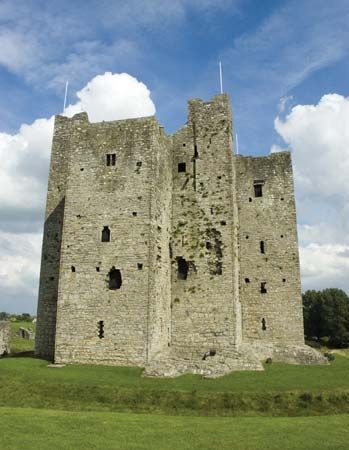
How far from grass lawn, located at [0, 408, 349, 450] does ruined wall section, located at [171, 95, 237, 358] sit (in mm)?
10546

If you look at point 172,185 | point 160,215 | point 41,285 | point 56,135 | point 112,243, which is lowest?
point 41,285

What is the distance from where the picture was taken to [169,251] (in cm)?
2761

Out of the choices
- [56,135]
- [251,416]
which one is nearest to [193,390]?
[251,416]

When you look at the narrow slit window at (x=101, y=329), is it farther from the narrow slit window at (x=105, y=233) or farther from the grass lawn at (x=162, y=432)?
the grass lawn at (x=162, y=432)

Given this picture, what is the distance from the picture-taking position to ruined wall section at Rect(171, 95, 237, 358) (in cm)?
2578

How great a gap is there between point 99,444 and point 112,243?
1437cm

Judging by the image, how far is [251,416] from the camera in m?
15.9

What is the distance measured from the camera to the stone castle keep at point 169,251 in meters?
24.1

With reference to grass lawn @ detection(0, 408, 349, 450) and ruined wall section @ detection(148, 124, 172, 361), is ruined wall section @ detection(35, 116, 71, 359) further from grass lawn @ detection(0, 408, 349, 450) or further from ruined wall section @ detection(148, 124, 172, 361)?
grass lawn @ detection(0, 408, 349, 450)

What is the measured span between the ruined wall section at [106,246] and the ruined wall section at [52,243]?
12.2 feet

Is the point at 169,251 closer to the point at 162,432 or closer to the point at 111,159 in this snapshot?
the point at 111,159

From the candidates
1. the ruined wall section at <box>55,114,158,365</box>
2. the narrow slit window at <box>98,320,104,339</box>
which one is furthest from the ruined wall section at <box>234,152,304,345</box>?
the narrow slit window at <box>98,320,104,339</box>

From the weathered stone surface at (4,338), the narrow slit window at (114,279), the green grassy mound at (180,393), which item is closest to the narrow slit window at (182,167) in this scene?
the narrow slit window at (114,279)

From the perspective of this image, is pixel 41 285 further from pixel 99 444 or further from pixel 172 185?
pixel 99 444
